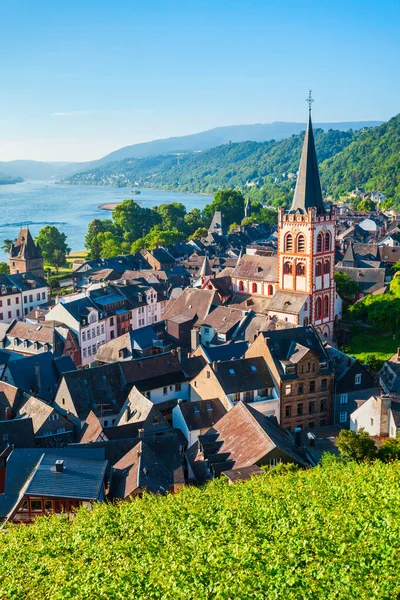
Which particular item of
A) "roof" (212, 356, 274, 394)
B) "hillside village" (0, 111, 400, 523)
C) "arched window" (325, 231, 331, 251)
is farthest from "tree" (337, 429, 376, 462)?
"arched window" (325, 231, 331, 251)

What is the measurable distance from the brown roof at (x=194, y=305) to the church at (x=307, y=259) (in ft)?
19.2

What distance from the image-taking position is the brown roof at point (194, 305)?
7112cm

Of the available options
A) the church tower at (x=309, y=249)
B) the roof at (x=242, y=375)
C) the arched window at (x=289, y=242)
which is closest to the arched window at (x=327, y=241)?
the church tower at (x=309, y=249)

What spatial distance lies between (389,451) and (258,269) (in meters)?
43.8

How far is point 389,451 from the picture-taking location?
1464 inches

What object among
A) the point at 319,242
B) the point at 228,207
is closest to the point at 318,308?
the point at 319,242

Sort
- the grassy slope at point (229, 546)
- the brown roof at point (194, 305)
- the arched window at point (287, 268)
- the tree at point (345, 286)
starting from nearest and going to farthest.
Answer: the grassy slope at point (229, 546)
the brown roof at point (194, 305)
the arched window at point (287, 268)
the tree at point (345, 286)

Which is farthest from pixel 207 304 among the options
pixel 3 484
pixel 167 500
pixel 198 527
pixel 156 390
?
pixel 198 527

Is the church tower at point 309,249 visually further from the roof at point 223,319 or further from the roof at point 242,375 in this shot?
the roof at point 242,375

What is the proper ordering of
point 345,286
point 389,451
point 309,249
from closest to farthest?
point 389,451 < point 309,249 < point 345,286

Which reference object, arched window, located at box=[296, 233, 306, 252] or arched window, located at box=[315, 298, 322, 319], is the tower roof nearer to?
arched window, located at box=[296, 233, 306, 252]

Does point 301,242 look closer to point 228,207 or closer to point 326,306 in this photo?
point 326,306

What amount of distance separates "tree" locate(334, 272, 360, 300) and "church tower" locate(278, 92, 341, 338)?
333 inches

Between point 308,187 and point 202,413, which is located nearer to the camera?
point 202,413
